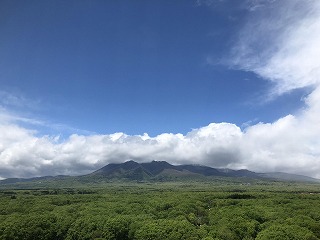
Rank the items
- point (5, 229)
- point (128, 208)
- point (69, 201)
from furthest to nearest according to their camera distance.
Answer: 1. point (69, 201)
2. point (128, 208)
3. point (5, 229)

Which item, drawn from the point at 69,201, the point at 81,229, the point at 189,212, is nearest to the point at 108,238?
the point at 81,229

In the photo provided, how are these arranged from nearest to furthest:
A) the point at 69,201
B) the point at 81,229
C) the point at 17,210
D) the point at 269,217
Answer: the point at 81,229
the point at 269,217
the point at 17,210
the point at 69,201

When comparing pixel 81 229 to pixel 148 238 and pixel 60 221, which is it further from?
pixel 148 238

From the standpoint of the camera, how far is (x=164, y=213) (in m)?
125

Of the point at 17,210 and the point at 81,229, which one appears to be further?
the point at 17,210

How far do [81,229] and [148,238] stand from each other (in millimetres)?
26472

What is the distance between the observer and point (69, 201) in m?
189

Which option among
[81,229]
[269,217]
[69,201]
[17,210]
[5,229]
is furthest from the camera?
[69,201]

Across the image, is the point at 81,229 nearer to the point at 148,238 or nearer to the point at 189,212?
the point at 148,238

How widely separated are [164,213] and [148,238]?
133ft

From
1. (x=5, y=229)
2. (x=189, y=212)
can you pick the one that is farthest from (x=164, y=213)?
(x=5, y=229)

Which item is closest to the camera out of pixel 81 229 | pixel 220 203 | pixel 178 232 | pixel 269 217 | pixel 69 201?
pixel 178 232

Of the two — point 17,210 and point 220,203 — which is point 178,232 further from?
point 17,210

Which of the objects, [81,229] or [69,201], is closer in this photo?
[81,229]
